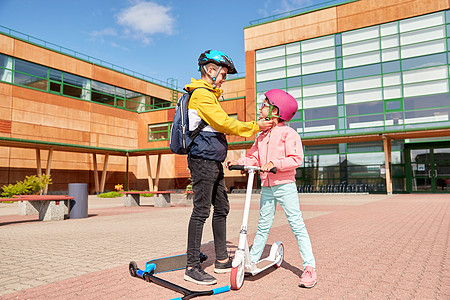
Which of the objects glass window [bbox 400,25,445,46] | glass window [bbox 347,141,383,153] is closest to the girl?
glass window [bbox 347,141,383,153]

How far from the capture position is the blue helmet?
11.3 ft

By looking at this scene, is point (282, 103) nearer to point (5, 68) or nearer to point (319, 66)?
point (319, 66)

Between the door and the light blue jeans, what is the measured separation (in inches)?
877

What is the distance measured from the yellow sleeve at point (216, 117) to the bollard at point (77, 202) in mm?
7256

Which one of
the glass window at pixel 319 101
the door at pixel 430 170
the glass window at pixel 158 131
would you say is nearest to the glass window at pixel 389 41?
the glass window at pixel 319 101

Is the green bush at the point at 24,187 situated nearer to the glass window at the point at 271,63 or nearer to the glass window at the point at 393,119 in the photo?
the glass window at the point at 271,63

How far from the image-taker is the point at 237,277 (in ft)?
9.61

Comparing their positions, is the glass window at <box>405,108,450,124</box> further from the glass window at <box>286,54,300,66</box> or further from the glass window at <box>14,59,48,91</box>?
the glass window at <box>14,59,48,91</box>

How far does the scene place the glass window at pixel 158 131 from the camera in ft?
107

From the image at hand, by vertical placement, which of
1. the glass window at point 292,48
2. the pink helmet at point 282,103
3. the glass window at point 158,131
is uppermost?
the glass window at point 292,48

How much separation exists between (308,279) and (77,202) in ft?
26.2

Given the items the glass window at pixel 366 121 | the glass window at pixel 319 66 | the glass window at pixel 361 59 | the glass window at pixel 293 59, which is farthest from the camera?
the glass window at pixel 293 59

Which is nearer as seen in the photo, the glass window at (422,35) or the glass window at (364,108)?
the glass window at (422,35)

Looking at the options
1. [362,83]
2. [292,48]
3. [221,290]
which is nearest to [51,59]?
[292,48]
